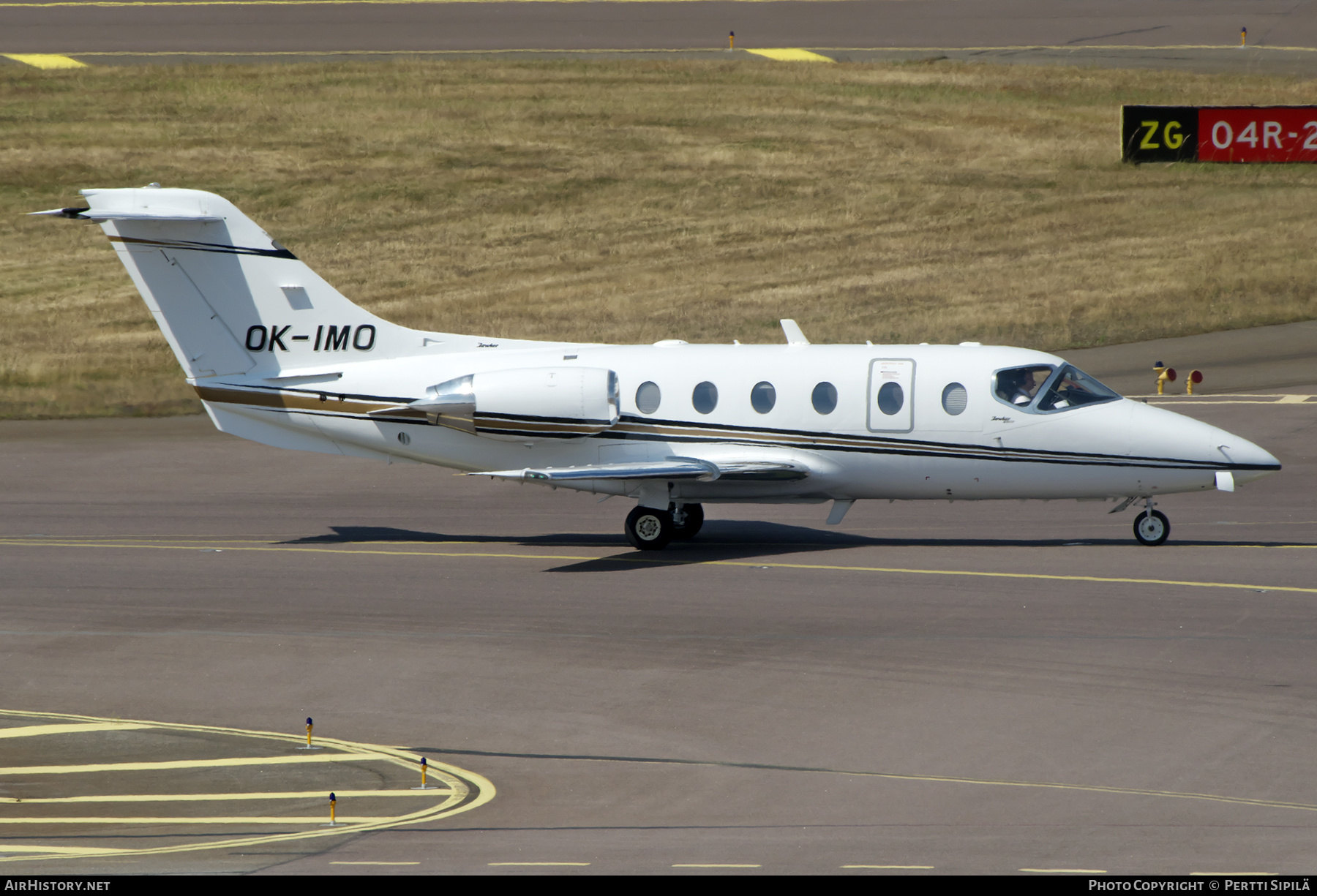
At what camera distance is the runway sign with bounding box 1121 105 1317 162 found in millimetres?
53438

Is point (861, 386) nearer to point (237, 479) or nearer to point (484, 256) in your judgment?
point (237, 479)

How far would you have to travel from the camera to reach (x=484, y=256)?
2039 inches

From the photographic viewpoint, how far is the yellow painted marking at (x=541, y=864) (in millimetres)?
11406

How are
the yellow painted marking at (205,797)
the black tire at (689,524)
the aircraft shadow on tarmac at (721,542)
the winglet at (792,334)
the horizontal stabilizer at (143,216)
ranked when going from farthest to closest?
the black tire at (689,524)
the winglet at (792,334)
the horizontal stabilizer at (143,216)
the aircraft shadow on tarmac at (721,542)
the yellow painted marking at (205,797)

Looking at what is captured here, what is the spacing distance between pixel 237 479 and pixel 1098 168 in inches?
1452

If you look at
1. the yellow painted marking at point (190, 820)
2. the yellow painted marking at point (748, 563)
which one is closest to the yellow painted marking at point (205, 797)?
the yellow painted marking at point (190, 820)

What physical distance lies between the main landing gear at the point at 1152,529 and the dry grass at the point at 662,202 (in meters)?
19.3

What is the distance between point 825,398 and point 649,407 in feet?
9.04

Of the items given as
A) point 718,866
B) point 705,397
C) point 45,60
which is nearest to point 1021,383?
point 705,397

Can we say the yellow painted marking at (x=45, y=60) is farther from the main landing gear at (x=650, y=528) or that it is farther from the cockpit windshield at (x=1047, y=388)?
the cockpit windshield at (x=1047, y=388)

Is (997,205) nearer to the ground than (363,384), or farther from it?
farther from it

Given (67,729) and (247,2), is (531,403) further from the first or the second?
(247,2)

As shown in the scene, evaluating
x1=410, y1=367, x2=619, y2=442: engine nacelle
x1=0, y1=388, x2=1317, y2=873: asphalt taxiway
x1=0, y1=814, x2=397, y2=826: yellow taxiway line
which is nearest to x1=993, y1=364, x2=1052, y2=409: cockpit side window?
x1=0, y1=388, x2=1317, y2=873: asphalt taxiway
